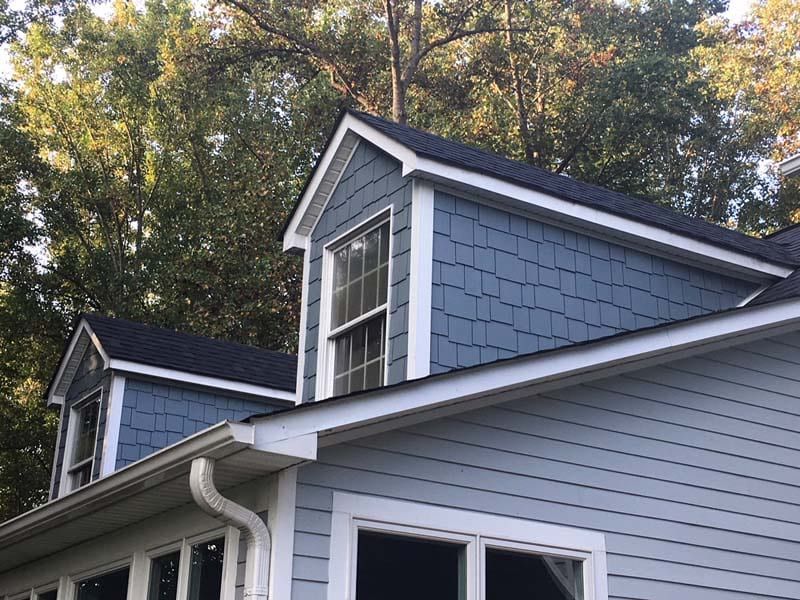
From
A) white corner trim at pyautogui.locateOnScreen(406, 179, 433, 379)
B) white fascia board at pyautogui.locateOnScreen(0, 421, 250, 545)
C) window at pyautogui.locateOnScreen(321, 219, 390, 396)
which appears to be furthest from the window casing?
white corner trim at pyautogui.locateOnScreen(406, 179, 433, 379)

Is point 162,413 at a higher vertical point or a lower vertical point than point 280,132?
lower

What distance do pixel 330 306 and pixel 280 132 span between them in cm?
1817

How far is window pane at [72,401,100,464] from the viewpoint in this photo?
12.8 m

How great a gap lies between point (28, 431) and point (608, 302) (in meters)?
19.6

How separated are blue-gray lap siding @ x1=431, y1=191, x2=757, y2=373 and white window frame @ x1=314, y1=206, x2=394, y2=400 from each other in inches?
19.6

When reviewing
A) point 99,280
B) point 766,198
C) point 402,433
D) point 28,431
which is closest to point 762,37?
point 766,198

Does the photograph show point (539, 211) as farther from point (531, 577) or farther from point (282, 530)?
point (282, 530)

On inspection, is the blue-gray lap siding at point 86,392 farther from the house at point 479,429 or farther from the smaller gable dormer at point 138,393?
the house at point 479,429

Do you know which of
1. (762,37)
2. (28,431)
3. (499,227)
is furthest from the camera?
(762,37)

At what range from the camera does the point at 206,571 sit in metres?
6.10

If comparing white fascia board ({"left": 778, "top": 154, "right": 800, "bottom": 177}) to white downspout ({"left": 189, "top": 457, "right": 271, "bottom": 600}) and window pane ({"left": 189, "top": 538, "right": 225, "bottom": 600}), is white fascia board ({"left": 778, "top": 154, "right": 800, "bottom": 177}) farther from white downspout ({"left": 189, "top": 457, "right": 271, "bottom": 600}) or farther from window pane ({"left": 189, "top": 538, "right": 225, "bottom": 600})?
white downspout ({"left": 189, "top": 457, "right": 271, "bottom": 600})

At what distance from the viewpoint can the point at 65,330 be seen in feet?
83.7

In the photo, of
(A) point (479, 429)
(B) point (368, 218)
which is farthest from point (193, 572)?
(B) point (368, 218)

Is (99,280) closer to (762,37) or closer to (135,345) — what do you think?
(135,345)
